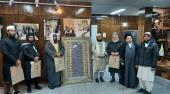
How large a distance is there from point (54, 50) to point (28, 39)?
2.39ft

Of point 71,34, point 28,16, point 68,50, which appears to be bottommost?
point 68,50

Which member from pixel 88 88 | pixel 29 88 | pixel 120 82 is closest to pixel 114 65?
pixel 120 82

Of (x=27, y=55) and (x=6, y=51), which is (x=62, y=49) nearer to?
(x=27, y=55)

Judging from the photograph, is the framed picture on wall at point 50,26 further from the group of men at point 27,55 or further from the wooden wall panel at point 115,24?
the wooden wall panel at point 115,24

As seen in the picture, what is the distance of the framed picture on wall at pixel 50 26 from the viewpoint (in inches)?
247

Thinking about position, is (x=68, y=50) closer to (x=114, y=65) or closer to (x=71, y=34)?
(x=71, y=34)

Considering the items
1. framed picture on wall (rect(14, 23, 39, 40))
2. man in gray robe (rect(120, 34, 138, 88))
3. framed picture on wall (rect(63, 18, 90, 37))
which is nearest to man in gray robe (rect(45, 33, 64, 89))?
framed picture on wall (rect(14, 23, 39, 40))

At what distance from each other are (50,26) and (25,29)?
2.30 feet

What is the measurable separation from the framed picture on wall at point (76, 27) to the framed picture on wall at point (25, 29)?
84cm

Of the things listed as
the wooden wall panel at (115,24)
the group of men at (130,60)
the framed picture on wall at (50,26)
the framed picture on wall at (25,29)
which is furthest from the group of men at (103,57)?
the wooden wall panel at (115,24)

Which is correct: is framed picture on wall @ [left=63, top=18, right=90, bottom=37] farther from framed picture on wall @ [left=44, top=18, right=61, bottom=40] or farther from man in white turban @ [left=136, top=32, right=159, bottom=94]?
man in white turban @ [left=136, top=32, right=159, bottom=94]

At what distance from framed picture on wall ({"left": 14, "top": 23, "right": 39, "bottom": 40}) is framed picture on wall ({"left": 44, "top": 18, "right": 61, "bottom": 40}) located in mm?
252

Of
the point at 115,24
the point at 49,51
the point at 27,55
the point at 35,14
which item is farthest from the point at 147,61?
the point at 115,24

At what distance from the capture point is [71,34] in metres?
6.53
